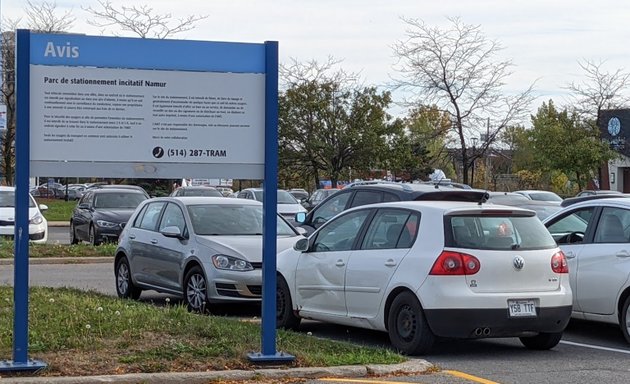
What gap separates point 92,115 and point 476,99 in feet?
73.5

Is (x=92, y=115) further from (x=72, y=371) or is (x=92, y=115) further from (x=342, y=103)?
(x=342, y=103)

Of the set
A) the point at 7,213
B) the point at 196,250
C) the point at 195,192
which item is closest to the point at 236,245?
the point at 196,250

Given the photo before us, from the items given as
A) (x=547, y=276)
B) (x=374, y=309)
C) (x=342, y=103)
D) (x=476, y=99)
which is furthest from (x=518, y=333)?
(x=342, y=103)

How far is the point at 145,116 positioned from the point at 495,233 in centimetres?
356

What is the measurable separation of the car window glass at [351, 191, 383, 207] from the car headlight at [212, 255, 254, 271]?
3493mm

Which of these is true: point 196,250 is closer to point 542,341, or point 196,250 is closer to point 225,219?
point 225,219

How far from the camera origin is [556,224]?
12.2m

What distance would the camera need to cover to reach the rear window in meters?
9.36

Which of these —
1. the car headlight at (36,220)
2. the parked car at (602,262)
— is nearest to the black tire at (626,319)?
the parked car at (602,262)

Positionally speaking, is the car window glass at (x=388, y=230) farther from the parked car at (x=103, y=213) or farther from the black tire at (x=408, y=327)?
the parked car at (x=103, y=213)

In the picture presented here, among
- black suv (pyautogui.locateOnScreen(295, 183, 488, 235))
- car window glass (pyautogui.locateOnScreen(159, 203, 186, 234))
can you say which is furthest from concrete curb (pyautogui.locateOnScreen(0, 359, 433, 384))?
car window glass (pyautogui.locateOnScreen(159, 203, 186, 234))

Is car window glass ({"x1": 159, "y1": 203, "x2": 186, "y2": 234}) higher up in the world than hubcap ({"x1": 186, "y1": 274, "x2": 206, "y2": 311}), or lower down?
higher up

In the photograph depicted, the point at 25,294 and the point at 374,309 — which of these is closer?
the point at 25,294

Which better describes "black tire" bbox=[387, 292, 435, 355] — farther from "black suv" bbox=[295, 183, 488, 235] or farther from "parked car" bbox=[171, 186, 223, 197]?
"parked car" bbox=[171, 186, 223, 197]
